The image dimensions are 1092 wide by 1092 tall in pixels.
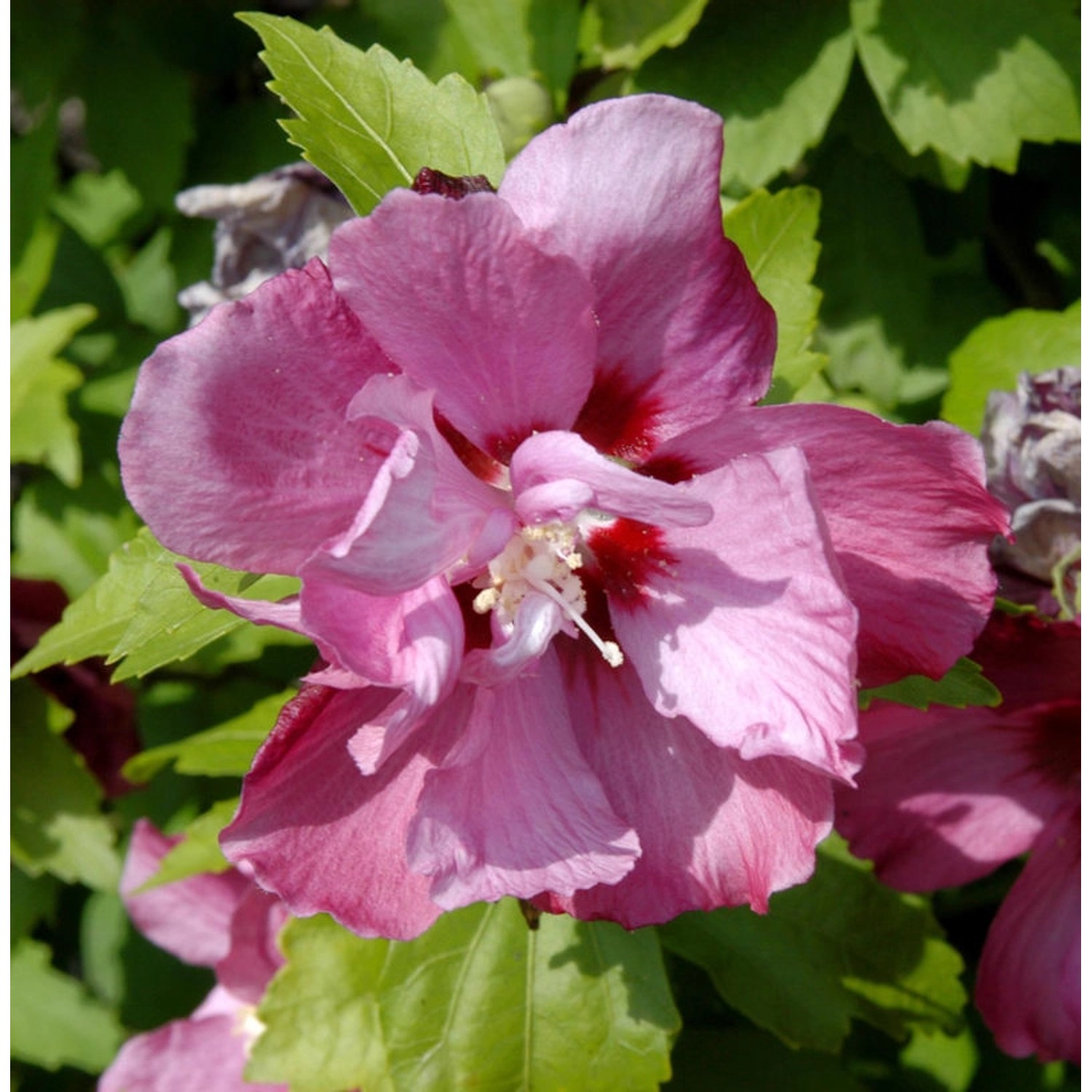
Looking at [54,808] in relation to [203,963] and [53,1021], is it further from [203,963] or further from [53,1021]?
[53,1021]

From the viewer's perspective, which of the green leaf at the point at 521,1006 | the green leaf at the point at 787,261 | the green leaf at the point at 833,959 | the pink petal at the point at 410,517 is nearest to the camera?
the pink petal at the point at 410,517

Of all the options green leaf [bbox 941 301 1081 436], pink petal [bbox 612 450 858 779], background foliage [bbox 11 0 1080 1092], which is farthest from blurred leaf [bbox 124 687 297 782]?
green leaf [bbox 941 301 1081 436]

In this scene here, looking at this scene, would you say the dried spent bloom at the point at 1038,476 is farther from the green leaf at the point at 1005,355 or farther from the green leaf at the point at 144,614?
the green leaf at the point at 144,614

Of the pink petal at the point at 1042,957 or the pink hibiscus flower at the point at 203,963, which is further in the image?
the pink hibiscus flower at the point at 203,963

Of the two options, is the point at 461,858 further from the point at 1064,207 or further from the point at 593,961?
the point at 1064,207

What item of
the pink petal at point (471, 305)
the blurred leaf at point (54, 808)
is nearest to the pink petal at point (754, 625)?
the pink petal at point (471, 305)

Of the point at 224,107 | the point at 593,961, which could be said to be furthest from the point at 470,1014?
the point at 224,107

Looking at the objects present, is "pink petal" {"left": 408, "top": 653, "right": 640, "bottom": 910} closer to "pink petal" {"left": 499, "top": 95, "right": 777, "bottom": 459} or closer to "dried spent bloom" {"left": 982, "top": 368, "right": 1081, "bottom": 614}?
"pink petal" {"left": 499, "top": 95, "right": 777, "bottom": 459}

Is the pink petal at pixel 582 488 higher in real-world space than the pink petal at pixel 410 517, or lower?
lower
